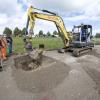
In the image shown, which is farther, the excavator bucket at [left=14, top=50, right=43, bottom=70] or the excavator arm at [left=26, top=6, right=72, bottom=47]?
the excavator arm at [left=26, top=6, right=72, bottom=47]

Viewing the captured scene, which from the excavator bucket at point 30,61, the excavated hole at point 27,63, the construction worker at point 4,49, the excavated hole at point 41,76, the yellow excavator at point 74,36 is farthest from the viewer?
the yellow excavator at point 74,36

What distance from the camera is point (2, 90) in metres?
12.7

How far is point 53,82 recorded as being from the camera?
43.4ft

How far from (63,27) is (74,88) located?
34.3 ft

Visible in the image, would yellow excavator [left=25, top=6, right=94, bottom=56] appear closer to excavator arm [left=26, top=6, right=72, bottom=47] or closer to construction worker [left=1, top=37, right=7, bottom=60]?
excavator arm [left=26, top=6, right=72, bottom=47]

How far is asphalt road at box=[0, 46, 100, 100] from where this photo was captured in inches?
472

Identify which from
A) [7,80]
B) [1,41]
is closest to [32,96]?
[7,80]

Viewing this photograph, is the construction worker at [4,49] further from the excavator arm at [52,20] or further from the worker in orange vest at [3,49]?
the excavator arm at [52,20]

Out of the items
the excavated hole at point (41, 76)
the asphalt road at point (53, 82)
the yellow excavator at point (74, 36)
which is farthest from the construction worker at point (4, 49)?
the yellow excavator at point (74, 36)

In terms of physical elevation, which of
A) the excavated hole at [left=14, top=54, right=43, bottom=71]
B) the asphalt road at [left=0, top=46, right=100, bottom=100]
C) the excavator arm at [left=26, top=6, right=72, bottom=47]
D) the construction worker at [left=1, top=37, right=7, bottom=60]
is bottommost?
the asphalt road at [left=0, top=46, right=100, bottom=100]

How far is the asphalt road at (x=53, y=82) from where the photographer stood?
12.0m

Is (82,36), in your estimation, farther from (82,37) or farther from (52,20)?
(52,20)

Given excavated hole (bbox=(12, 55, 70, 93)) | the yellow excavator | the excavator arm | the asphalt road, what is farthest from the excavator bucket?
the yellow excavator

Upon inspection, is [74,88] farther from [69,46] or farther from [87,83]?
[69,46]
